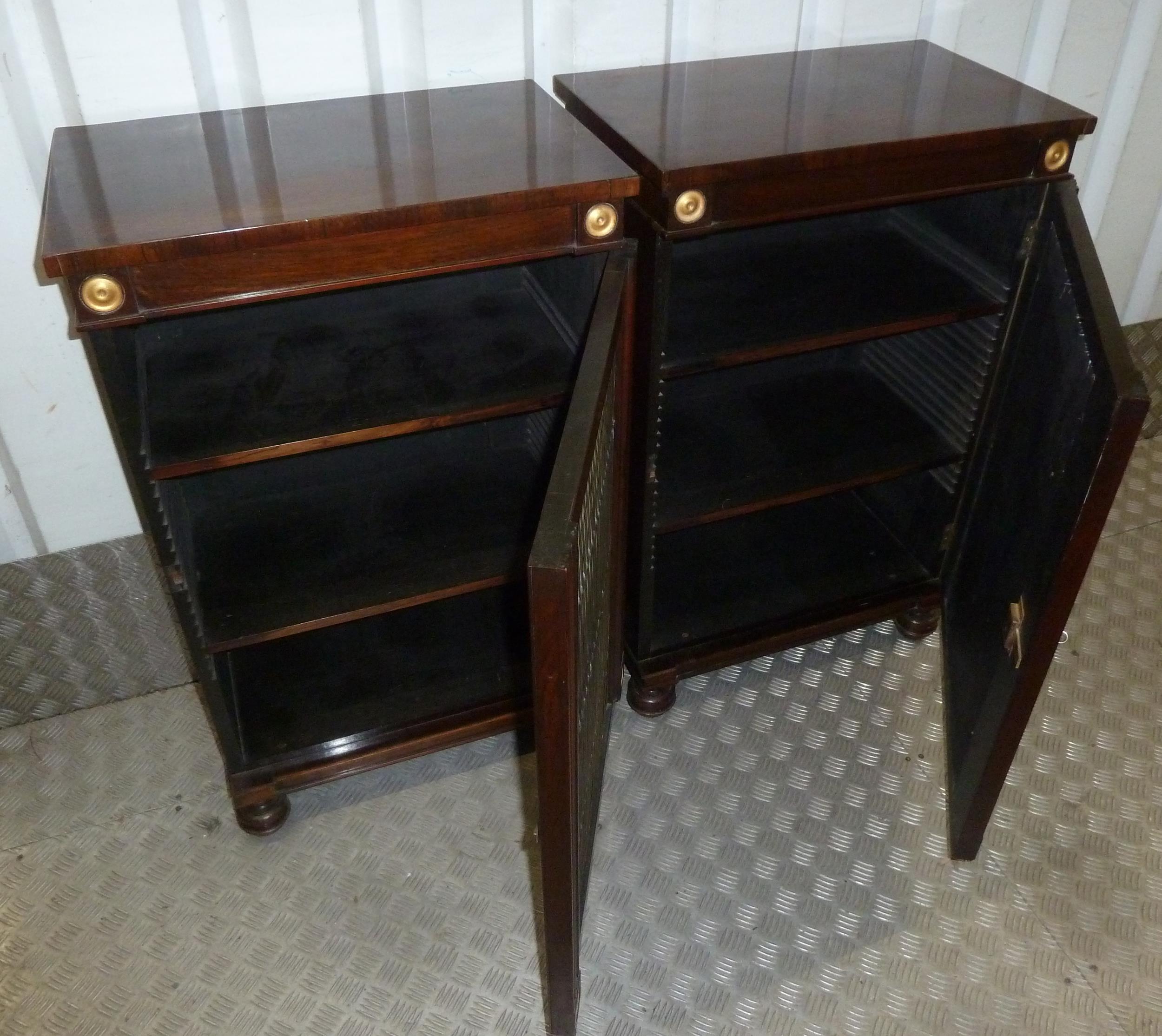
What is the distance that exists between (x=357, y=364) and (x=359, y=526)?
0.83 feet

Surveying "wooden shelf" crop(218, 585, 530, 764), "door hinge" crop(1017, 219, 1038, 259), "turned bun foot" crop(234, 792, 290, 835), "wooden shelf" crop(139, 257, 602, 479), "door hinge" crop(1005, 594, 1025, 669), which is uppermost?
"door hinge" crop(1017, 219, 1038, 259)

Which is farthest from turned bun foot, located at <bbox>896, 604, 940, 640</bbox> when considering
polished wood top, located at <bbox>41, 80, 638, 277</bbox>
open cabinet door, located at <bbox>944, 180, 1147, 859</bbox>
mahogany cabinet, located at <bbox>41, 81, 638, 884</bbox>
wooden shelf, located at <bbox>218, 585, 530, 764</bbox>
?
polished wood top, located at <bbox>41, 80, 638, 277</bbox>

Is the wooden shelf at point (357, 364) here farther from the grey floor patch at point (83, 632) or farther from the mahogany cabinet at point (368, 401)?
the grey floor patch at point (83, 632)

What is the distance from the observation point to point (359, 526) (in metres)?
1.48

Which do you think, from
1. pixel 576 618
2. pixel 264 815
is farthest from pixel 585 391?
pixel 264 815

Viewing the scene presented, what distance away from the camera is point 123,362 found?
1.14m

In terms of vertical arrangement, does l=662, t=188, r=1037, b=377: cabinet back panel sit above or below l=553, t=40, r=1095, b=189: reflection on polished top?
below

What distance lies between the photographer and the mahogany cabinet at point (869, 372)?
1.17 metres

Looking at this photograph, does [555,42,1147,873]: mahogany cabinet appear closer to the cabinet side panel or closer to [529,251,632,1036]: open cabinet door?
Answer: [529,251,632,1036]: open cabinet door

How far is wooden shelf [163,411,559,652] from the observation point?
1344mm

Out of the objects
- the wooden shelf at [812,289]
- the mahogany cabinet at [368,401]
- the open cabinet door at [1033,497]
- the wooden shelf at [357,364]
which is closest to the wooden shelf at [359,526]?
the mahogany cabinet at [368,401]

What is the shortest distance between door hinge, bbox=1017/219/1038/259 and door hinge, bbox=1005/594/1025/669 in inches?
18.5

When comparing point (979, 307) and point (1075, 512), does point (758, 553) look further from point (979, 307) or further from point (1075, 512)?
point (1075, 512)

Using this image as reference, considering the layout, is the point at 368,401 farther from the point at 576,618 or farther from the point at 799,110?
the point at 799,110
